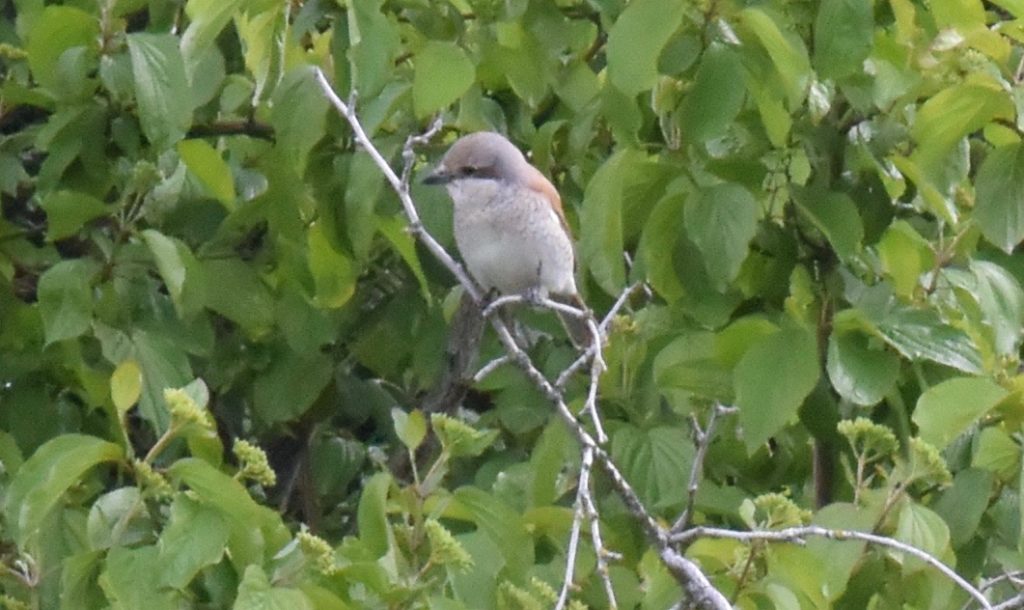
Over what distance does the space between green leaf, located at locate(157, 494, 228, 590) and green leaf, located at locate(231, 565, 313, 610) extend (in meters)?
0.07

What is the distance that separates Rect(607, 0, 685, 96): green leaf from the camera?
9.20ft

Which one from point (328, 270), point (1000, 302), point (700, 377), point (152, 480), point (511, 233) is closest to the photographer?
point (152, 480)

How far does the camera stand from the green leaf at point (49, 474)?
253 centimetres

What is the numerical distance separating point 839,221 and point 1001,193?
12.2 inches

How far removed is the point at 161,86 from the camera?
3.23 metres

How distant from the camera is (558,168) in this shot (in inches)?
151

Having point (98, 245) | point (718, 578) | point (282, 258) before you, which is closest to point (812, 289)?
point (718, 578)

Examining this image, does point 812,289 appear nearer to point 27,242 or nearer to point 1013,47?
point 1013,47

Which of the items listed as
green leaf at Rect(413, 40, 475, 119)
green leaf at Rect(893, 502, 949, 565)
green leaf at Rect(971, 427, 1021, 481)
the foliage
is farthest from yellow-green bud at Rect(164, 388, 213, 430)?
green leaf at Rect(971, 427, 1021, 481)

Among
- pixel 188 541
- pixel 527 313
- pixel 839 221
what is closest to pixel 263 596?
pixel 188 541

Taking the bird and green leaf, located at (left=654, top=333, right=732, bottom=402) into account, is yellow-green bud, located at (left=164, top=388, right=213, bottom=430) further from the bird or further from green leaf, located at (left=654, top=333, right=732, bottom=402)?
the bird

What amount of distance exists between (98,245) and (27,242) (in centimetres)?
36

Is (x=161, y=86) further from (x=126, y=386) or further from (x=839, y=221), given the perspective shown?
(x=839, y=221)

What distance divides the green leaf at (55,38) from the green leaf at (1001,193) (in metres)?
1.71
